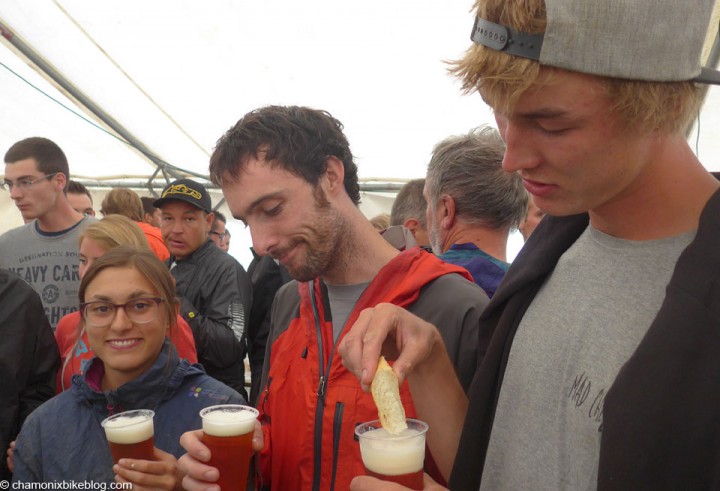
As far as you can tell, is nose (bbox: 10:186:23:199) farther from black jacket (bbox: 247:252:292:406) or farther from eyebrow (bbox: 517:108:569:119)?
eyebrow (bbox: 517:108:569:119)

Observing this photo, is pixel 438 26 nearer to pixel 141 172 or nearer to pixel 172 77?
pixel 172 77

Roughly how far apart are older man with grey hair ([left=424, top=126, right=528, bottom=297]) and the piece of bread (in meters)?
1.31

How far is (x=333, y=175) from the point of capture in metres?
2.12

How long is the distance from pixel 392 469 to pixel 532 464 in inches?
11.6

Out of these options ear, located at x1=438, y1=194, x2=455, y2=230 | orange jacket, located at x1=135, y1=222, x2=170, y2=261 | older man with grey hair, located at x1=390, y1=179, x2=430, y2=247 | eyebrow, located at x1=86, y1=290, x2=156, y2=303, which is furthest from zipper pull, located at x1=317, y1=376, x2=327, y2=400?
orange jacket, located at x1=135, y1=222, x2=170, y2=261

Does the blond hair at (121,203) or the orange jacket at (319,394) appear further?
the blond hair at (121,203)

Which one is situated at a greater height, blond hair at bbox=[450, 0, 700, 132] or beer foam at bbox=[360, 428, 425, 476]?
blond hair at bbox=[450, 0, 700, 132]

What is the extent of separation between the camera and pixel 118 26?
6.05 meters

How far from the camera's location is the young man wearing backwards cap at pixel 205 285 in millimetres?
3670

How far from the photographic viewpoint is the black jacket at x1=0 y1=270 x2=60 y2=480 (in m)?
2.66

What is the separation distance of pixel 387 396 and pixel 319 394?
0.53m

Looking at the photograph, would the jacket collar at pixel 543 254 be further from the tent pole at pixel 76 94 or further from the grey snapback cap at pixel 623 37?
the tent pole at pixel 76 94

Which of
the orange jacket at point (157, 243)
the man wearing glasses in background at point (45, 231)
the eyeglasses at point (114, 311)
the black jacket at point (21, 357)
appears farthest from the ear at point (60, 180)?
the eyeglasses at point (114, 311)

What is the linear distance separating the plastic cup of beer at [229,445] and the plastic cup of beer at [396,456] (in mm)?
487
